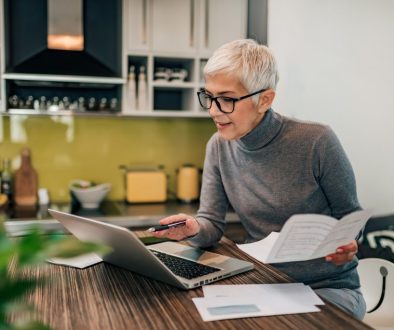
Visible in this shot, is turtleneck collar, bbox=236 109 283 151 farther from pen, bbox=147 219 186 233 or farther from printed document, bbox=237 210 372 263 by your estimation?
printed document, bbox=237 210 372 263

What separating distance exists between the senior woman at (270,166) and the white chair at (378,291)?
0.21m

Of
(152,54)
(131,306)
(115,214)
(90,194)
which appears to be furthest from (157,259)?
(152,54)

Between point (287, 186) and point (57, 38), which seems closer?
point (287, 186)

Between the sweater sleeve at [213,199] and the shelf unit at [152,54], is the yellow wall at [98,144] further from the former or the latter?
the sweater sleeve at [213,199]

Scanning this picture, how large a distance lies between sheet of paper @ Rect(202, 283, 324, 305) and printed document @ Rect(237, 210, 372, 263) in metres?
0.07

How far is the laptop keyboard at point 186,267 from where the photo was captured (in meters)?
1.29

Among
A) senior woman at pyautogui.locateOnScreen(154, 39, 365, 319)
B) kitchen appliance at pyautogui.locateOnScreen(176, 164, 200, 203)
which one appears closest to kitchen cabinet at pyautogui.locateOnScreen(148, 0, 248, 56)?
kitchen appliance at pyautogui.locateOnScreen(176, 164, 200, 203)

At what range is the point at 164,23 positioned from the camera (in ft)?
10.2

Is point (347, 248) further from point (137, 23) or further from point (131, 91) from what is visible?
point (137, 23)

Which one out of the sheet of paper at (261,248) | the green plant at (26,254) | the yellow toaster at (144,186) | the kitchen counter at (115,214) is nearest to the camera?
the green plant at (26,254)

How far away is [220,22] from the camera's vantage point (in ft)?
10.6

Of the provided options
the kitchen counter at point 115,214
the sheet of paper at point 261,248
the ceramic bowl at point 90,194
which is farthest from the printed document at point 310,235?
the ceramic bowl at point 90,194

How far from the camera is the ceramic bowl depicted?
10.2 ft

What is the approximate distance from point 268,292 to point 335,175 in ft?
1.95
